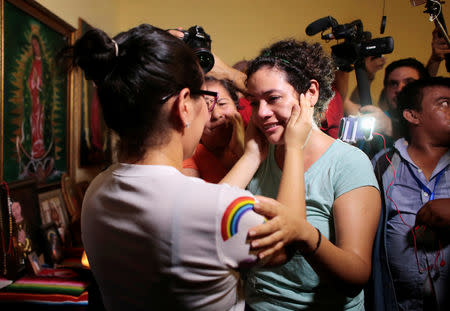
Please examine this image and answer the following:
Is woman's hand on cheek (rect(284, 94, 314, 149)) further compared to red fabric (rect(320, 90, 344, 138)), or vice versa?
red fabric (rect(320, 90, 344, 138))

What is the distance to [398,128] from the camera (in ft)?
5.34

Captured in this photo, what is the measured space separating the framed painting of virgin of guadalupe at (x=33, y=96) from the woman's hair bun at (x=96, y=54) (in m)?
0.79

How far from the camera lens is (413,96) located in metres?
1.49

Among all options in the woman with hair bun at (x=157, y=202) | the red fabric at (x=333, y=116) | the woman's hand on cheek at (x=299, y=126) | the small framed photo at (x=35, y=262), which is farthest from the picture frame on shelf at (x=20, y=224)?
the red fabric at (x=333, y=116)

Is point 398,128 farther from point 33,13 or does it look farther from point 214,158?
point 33,13

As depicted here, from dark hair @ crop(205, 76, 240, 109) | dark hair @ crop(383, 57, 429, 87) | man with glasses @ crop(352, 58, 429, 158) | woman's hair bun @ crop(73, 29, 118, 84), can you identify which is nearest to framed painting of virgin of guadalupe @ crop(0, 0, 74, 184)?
dark hair @ crop(205, 76, 240, 109)

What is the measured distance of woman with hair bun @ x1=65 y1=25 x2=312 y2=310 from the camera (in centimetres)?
56

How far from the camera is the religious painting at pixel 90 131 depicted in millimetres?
2227

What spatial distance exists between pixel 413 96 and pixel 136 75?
1406 mm

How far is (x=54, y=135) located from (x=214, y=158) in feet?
Answer: 3.54

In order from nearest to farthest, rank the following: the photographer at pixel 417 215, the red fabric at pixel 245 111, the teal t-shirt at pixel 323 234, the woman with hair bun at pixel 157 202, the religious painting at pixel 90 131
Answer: the woman with hair bun at pixel 157 202
the teal t-shirt at pixel 323 234
the photographer at pixel 417 215
the red fabric at pixel 245 111
the religious painting at pixel 90 131

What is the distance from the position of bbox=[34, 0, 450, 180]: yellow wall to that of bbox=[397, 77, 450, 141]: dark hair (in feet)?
3.21

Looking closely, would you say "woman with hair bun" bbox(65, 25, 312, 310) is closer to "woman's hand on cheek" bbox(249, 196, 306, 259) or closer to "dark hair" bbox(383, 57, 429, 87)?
"woman's hand on cheek" bbox(249, 196, 306, 259)

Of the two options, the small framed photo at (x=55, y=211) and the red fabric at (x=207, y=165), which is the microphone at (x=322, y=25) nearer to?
the red fabric at (x=207, y=165)
